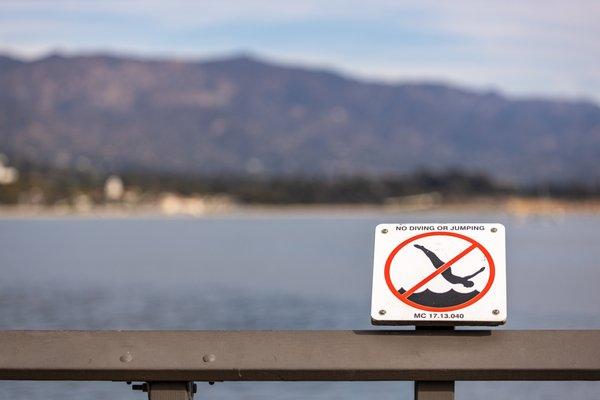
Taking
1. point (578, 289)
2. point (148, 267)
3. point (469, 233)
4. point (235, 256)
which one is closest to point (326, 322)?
point (578, 289)

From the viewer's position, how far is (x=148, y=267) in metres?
86.6

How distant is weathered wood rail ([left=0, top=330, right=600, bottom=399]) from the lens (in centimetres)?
503

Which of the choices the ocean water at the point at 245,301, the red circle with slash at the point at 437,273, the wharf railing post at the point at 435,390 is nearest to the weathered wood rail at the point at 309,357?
the wharf railing post at the point at 435,390

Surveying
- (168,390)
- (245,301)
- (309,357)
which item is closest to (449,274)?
(309,357)

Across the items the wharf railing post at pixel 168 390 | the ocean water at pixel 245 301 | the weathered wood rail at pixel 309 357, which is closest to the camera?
the weathered wood rail at pixel 309 357

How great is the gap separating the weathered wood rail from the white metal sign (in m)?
0.10

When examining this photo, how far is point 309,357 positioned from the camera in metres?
5.11

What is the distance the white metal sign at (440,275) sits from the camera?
5078mm

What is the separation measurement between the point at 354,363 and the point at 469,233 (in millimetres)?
659

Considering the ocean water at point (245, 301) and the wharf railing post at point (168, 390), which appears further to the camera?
the ocean water at point (245, 301)

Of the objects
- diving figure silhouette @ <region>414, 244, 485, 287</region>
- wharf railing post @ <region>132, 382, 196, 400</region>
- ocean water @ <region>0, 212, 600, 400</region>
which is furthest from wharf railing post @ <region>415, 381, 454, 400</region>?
ocean water @ <region>0, 212, 600, 400</region>

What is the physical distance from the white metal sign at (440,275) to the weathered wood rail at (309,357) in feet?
0.33

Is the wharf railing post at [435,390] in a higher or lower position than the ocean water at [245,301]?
lower

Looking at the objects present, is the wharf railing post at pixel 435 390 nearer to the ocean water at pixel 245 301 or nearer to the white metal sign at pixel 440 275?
the white metal sign at pixel 440 275
